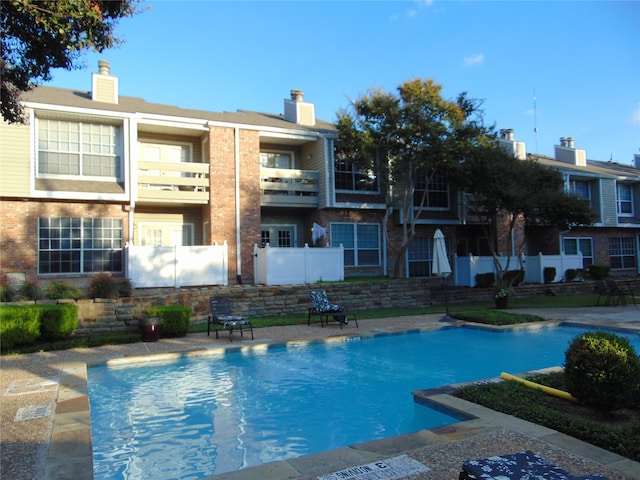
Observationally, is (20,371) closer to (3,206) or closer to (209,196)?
(3,206)

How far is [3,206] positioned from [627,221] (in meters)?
33.7

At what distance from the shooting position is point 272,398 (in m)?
7.66

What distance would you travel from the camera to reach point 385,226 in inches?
852

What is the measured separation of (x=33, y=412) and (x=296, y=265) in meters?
12.9

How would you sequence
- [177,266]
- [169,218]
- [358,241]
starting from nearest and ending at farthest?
[177,266] → [169,218] → [358,241]

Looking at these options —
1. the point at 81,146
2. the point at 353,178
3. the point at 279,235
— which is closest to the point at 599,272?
the point at 353,178

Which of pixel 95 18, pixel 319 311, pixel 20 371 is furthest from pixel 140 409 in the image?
pixel 319 311

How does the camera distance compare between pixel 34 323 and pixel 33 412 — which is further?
pixel 34 323

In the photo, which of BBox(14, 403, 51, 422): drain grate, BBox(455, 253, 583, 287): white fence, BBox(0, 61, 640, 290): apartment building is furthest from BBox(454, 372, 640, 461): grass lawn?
BBox(455, 253, 583, 287): white fence

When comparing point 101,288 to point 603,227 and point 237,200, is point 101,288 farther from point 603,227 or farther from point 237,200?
point 603,227

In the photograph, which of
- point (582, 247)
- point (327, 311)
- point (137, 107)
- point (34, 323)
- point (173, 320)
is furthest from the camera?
point (582, 247)

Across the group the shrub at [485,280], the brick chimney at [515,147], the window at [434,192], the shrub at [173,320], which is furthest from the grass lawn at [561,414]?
the brick chimney at [515,147]

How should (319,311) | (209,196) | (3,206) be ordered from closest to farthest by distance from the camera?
1. (319,311)
2. (3,206)
3. (209,196)

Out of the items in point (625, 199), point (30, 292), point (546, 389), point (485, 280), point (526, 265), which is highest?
point (625, 199)
